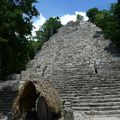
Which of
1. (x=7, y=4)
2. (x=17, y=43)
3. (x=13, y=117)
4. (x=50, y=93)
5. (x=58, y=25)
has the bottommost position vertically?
(x=13, y=117)

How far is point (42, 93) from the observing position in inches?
472

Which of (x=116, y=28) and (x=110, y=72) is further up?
(x=116, y=28)

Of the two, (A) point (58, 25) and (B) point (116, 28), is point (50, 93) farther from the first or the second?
(A) point (58, 25)

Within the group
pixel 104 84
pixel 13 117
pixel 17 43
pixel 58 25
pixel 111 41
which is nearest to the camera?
pixel 13 117

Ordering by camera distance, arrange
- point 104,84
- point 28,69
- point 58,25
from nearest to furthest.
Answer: point 104,84 → point 28,69 → point 58,25

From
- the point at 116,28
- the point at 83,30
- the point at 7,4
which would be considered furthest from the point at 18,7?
the point at 83,30

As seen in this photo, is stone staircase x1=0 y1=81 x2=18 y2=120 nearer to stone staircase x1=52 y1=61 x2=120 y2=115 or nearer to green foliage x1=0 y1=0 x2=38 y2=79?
green foliage x1=0 y1=0 x2=38 y2=79

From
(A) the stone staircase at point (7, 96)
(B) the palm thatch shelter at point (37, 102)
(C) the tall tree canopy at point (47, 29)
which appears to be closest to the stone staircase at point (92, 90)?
(A) the stone staircase at point (7, 96)

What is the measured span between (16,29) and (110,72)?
229 inches

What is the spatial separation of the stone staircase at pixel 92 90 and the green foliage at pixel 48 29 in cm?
3212

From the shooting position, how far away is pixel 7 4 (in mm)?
19422

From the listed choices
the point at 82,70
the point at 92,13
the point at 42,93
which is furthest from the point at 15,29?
the point at 92,13

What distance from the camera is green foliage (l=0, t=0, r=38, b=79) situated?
18.4m

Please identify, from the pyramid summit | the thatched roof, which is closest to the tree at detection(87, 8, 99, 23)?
the pyramid summit
